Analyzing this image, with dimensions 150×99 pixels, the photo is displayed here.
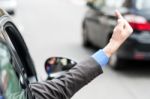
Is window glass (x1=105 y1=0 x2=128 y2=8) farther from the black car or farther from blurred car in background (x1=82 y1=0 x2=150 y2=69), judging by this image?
the black car

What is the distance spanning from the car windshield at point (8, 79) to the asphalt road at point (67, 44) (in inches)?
96.4

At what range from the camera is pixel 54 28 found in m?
19.3

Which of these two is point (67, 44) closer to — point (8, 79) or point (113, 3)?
point (113, 3)

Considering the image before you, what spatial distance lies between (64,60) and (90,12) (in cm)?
870

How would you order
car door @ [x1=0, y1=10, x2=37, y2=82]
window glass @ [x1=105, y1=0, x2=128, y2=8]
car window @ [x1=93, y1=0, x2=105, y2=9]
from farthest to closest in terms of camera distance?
1. car window @ [x1=93, y1=0, x2=105, y2=9]
2. window glass @ [x1=105, y1=0, x2=128, y2=8]
3. car door @ [x1=0, y1=10, x2=37, y2=82]

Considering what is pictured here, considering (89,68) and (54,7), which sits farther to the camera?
(54,7)

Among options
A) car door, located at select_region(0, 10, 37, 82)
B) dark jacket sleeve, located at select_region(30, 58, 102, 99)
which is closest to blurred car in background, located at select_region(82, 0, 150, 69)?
car door, located at select_region(0, 10, 37, 82)

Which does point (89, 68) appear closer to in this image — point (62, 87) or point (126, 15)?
point (62, 87)

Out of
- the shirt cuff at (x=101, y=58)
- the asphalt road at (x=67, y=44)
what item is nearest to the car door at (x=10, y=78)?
the shirt cuff at (x=101, y=58)

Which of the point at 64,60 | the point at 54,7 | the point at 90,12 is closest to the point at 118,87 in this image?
the point at 90,12

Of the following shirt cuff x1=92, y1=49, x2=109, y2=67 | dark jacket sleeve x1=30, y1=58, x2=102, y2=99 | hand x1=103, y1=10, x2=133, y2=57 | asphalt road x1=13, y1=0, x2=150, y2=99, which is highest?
hand x1=103, y1=10, x2=133, y2=57

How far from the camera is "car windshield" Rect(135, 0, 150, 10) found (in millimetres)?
10427

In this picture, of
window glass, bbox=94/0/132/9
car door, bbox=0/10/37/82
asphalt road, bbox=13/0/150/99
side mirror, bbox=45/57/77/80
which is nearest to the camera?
car door, bbox=0/10/37/82

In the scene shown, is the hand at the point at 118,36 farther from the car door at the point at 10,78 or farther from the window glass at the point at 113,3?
the window glass at the point at 113,3
